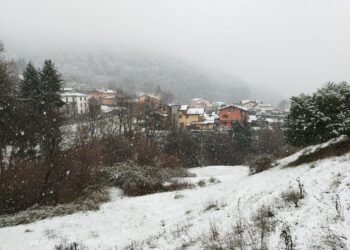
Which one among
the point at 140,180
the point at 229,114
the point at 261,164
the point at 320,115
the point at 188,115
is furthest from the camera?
the point at 188,115

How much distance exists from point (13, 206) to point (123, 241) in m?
11.0

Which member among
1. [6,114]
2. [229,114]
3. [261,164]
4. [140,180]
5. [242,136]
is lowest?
[242,136]

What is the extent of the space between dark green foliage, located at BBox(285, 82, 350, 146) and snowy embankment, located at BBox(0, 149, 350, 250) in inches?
143

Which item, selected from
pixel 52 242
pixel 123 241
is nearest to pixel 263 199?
pixel 123 241

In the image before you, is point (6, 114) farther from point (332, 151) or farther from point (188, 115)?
point (188, 115)

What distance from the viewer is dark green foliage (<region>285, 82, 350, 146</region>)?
1617 centimetres

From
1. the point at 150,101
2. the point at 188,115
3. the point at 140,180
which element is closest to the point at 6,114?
the point at 140,180

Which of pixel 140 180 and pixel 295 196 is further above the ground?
pixel 295 196

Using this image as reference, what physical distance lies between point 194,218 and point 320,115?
9183mm

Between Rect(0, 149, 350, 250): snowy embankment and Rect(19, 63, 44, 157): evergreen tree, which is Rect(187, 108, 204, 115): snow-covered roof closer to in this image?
Rect(19, 63, 44, 157): evergreen tree

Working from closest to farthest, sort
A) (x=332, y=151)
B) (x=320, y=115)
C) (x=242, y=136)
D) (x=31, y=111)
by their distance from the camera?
(x=332, y=151), (x=320, y=115), (x=31, y=111), (x=242, y=136)

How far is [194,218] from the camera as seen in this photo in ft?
37.6

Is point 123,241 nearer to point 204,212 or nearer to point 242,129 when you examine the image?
point 204,212

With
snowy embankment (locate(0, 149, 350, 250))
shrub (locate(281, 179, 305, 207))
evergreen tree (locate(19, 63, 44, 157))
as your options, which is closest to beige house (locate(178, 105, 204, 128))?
evergreen tree (locate(19, 63, 44, 157))
